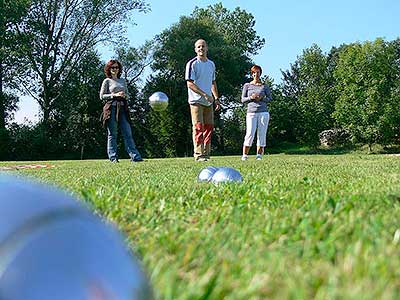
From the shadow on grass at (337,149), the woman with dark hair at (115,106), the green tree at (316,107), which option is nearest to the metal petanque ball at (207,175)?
the woman with dark hair at (115,106)

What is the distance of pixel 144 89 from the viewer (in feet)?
102

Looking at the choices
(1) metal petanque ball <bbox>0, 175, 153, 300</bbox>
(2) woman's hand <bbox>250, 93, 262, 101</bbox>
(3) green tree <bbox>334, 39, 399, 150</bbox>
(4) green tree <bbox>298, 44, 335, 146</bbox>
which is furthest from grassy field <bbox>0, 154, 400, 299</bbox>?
(4) green tree <bbox>298, 44, 335, 146</bbox>

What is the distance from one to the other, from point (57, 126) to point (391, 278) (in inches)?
1109

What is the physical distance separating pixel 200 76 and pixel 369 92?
22114 mm

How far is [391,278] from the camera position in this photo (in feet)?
4.33

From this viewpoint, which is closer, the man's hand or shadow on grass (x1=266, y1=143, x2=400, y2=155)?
the man's hand

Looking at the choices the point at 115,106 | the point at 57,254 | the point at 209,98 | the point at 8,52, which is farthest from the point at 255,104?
the point at 8,52

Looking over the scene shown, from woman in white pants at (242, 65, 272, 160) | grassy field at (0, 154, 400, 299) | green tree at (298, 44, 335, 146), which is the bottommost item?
grassy field at (0, 154, 400, 299)

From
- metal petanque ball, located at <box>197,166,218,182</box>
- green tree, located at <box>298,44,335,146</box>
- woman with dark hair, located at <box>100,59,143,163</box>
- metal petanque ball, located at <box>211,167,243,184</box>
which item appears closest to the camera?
metal petanque ball, located at <box>211,167,243,184</box>

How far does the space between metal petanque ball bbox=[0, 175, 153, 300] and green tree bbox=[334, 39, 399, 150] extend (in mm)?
28306

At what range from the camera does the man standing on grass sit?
Result: 8.88 metres

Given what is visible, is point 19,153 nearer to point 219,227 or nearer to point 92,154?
point 92,154

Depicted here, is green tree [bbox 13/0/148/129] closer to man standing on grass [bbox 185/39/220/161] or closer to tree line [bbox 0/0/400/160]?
tree line [bbox 0/0/400/160]

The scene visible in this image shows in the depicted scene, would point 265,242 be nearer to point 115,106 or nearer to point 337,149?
point 115,106
